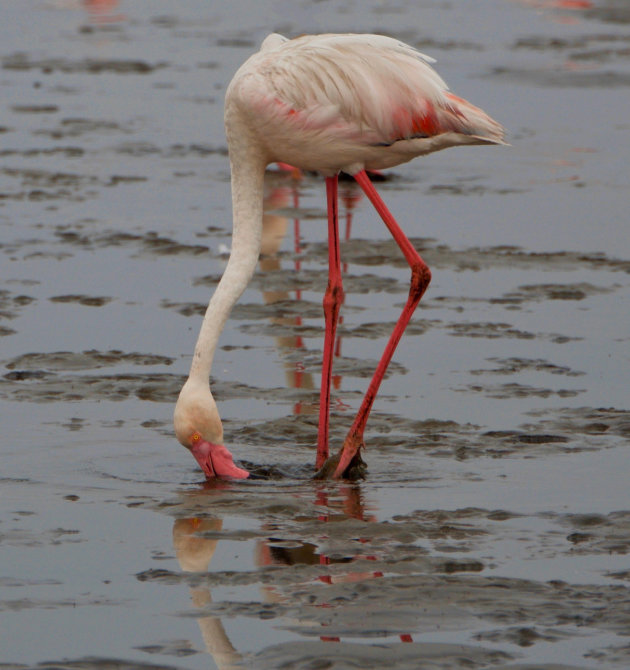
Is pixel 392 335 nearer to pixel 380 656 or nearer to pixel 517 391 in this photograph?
pixel 517 391

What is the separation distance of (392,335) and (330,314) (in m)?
0.53

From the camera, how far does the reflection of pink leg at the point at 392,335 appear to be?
6.43 m

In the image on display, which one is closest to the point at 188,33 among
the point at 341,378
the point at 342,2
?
the point at 342,2

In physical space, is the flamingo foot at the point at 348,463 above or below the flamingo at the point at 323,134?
below

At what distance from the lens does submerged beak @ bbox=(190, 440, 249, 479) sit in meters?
6.38

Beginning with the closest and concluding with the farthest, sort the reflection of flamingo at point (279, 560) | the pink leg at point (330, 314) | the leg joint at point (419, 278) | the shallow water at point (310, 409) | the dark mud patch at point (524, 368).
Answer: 1. the reflection of flamingo at point (279, 560)
2. the shallow water at point (310, 409)
3. the pink leg at point (330, 314)
4. the leg joint at point (419, 278)
5. the dark mud patch at point (524, 368)

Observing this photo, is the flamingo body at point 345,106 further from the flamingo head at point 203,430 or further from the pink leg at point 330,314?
the flamingo head at point 203,430

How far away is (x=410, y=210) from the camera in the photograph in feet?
38.2

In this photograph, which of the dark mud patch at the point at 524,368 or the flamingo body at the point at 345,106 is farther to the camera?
the dark mud patch at the point at 524,368

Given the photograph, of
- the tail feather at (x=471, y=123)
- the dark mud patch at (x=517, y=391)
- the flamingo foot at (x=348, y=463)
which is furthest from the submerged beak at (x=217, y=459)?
the tail feather at (x=471, y=123)

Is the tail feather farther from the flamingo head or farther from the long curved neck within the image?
the flamingo head

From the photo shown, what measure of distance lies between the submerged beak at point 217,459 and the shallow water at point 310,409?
10cm

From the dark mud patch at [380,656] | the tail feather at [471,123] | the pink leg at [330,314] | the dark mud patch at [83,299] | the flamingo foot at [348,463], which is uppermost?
the tail feather at [471,123]

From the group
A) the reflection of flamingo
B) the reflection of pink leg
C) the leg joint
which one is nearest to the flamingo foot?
the reflection of pink leg
